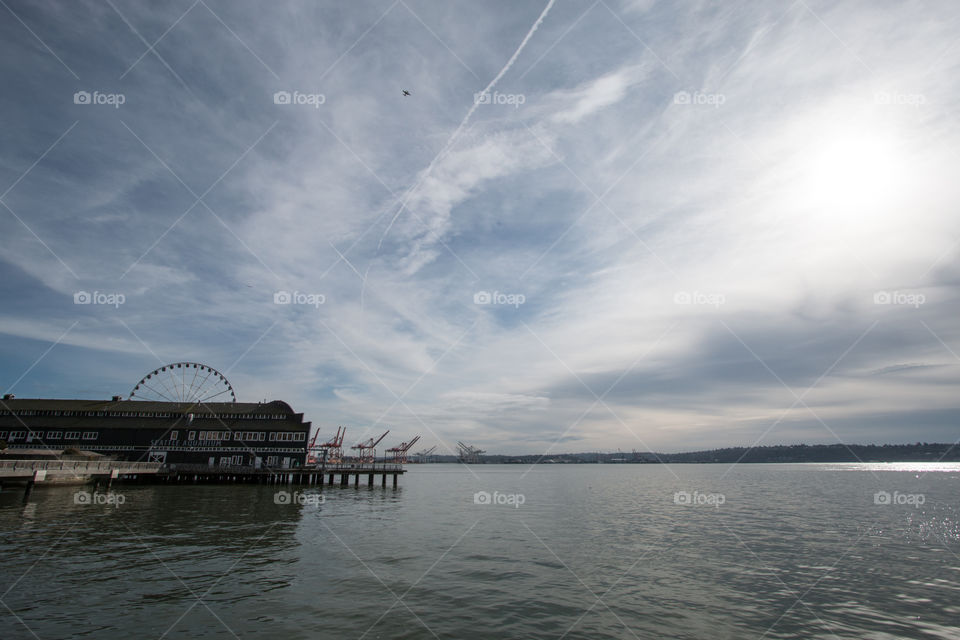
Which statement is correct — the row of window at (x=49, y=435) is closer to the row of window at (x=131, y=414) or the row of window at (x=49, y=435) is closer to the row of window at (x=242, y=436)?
the row of window at (x=131, y=414)

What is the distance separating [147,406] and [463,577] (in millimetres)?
93989

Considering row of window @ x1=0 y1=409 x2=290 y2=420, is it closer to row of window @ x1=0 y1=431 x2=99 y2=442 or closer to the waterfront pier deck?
row of window @ x1=0 y1=431 x2=99 y2=442

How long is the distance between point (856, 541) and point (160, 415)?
100520mm

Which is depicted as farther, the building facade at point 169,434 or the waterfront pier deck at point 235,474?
the building facade at point 169,434

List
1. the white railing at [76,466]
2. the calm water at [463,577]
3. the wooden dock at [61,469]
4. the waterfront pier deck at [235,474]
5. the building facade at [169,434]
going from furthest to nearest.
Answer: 1. the building facade at [169,434]
2. the waterfront pier deck at [235,474]
3. the white railing at [76,466]
4. the wooden dock at [61,469]
5. the calm water at [463,577]

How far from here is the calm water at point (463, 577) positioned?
15.2 metres

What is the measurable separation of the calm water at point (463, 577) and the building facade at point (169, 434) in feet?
136

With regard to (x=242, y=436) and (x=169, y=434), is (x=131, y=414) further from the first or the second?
(x=242, y=436)

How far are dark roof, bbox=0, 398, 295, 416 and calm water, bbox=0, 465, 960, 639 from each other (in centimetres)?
4928

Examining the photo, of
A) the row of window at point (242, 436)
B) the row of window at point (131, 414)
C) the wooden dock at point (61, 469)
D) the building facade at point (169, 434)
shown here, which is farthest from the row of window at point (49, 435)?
the wooden dock at point (61, 469)

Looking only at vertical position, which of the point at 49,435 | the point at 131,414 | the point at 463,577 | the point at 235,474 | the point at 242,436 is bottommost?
the point at 235,474

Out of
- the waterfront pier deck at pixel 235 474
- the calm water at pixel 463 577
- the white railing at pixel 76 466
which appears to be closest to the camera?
the calm water at pixel 463 577

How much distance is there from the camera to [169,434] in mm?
81188

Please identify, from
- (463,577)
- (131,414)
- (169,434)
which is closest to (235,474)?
(169,434)
